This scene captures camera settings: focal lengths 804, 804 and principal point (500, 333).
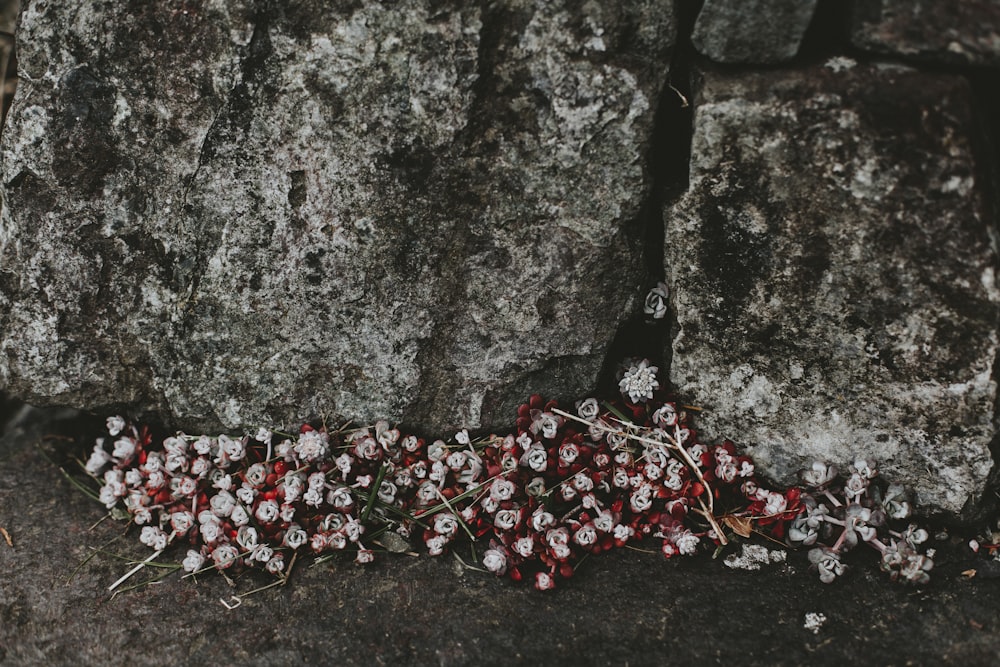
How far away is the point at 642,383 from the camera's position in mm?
2949

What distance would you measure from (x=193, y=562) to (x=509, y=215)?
1624 mm

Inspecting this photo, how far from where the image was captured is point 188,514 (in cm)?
290

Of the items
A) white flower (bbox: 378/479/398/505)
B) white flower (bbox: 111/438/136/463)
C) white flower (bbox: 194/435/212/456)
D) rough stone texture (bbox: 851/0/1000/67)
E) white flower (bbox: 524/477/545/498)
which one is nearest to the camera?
rough stone texture (bbox: 851/0/1000/67)

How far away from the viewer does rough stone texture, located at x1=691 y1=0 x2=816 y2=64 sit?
2.38 meters

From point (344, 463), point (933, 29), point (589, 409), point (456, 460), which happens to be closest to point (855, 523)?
point (589, 409)

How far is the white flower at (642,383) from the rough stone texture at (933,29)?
1.26 metres

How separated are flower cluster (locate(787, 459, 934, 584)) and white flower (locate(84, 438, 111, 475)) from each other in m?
2.62

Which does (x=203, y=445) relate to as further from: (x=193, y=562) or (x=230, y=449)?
(x=193, y=562)

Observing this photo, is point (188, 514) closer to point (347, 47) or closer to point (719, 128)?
point (347, 47)

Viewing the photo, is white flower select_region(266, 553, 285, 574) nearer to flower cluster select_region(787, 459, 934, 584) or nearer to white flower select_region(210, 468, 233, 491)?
white flower select_region(210, 468, 233, 491)

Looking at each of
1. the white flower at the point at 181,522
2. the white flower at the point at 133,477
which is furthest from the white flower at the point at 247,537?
the white flower at the point at 133,477

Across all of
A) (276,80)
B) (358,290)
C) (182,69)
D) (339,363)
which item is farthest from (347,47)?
(339,363)

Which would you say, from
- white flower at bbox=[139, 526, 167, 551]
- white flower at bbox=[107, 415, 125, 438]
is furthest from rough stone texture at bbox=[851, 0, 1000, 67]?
white flower at bbox=[107, 415, 125, 438]

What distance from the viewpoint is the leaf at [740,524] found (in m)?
2.78
